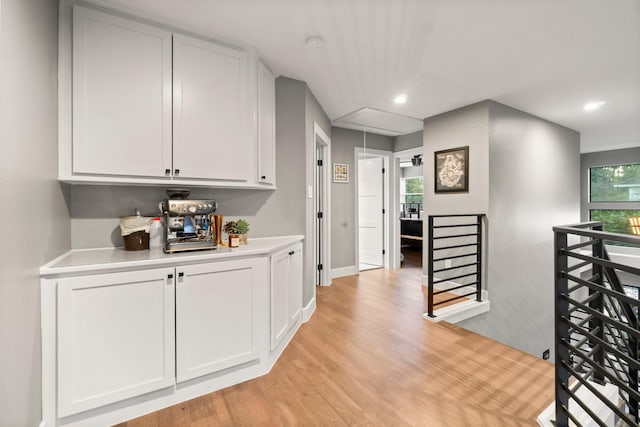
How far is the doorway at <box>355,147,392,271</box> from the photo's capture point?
17.1 ft

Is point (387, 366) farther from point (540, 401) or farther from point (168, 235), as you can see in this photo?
point (168, 235)

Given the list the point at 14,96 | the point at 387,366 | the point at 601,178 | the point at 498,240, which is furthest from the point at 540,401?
the point at 601,178

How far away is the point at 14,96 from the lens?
1.18 m

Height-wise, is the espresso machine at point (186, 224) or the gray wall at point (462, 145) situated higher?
the gray wall at point (462, 145)

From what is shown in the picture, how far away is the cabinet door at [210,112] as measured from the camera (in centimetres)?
198

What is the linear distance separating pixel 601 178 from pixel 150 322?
27.6 feet

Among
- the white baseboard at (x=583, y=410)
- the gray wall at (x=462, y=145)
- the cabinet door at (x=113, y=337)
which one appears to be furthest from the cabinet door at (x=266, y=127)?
the gray wall at (x=462, y=145)

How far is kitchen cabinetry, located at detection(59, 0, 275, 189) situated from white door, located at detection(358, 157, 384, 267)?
3.32 meters

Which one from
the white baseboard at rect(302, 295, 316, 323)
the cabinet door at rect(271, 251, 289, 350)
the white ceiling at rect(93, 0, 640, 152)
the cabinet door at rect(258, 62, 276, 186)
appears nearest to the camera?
the white ceiling at rect(93, 0, 640, 152)

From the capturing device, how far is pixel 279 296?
7.29ft

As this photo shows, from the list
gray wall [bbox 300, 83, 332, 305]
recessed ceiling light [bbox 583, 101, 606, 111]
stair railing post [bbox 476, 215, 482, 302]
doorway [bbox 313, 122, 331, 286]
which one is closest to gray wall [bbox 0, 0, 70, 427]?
gray wall [bbox 300, 83, 332, 305]

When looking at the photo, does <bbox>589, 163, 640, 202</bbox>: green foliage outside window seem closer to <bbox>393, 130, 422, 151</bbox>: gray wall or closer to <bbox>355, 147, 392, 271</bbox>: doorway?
<bbox>393, 130, 422, 151</bbox>: gray wall

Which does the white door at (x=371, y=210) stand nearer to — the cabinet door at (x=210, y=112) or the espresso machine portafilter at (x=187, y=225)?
the cabinet door at (x=210, y=112)

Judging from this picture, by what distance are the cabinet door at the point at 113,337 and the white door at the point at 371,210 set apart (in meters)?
4.15
